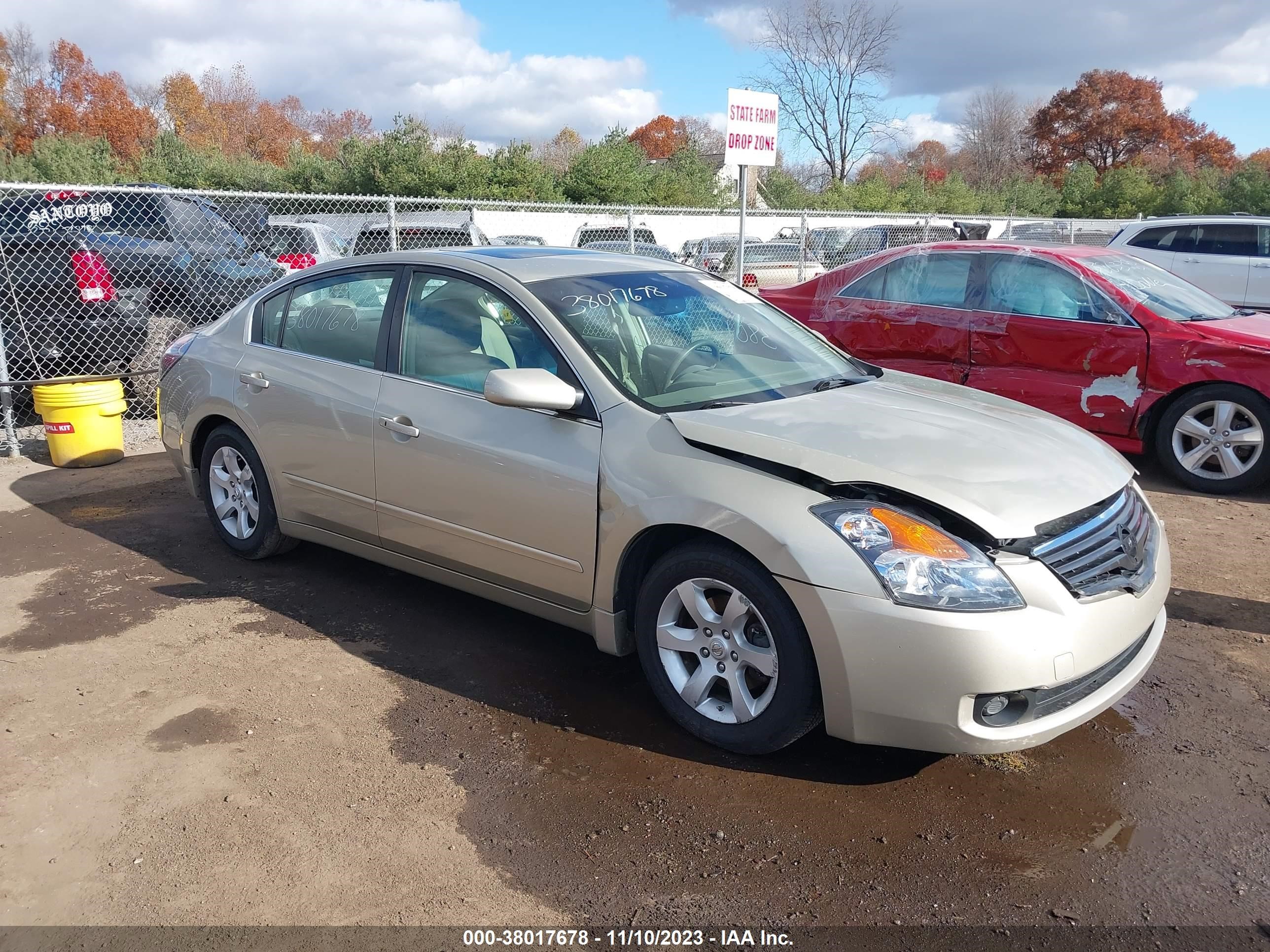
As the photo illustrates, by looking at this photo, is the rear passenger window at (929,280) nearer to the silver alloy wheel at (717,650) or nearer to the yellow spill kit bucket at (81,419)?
the silver alloy wheel at (717,650)

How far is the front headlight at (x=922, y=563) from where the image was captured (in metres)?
2.91

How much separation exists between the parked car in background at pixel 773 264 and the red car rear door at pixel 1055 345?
9190mm

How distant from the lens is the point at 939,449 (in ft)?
10.9

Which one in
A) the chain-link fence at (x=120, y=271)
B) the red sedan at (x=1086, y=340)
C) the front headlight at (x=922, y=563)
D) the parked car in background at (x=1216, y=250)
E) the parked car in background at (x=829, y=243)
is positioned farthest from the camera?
the parked car in background at (x=829, y=243)

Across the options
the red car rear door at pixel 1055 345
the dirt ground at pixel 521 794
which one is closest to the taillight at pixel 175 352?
the dirt ground at pixel 521 794

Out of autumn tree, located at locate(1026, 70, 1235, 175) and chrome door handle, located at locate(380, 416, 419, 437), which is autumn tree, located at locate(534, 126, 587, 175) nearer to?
autumn tree, located at locate(1026, 70, 1235, 175)

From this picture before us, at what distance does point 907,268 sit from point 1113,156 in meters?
61.1

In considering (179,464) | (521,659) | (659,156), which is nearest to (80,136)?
(179,464)

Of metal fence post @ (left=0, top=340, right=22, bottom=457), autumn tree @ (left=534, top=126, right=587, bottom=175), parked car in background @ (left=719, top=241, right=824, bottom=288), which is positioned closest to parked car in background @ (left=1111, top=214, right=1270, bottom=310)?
parked car in background @ (left=719, top=241, right=824, bottom=288)

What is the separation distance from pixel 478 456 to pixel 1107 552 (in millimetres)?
2277

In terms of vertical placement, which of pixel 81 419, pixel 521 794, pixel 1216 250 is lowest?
pixel 521 794

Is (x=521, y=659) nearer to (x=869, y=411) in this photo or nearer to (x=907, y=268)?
(x=869, y=411)

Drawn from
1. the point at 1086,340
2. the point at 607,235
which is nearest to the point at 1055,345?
the point at 1086,340

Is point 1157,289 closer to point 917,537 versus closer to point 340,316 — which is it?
point 917,537
